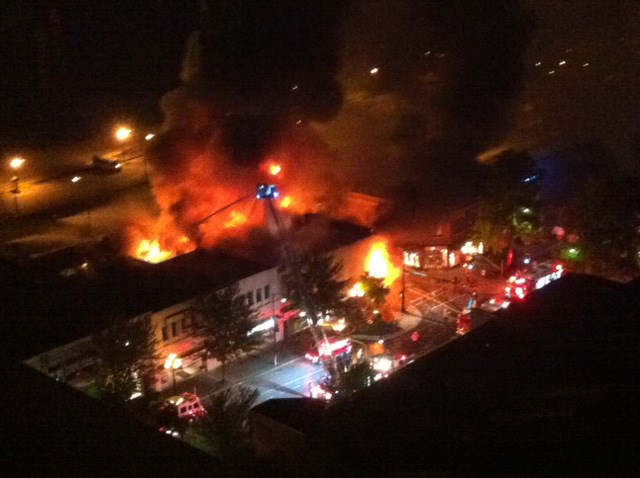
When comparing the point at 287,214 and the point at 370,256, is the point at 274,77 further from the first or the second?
the point at 370,256

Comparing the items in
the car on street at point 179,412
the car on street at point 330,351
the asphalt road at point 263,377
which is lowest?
the car on street at point 179,412

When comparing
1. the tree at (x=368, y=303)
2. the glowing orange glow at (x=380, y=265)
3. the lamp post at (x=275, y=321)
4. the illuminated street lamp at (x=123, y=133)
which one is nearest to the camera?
the lamp post at (x=275, y=321)

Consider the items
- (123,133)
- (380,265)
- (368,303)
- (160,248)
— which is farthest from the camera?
(123,133)

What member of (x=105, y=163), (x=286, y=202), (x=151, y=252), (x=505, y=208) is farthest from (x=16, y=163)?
(x=505, y=208)

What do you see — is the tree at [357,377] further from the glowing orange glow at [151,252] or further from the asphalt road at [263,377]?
the glowing orange glow at [151,252]

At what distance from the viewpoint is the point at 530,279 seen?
1034 cm

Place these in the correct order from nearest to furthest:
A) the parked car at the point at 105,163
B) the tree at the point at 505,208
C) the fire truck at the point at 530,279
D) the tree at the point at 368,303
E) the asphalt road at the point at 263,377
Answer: the asphalt road at the point at 263,377 → the tree at the point at 368,303 → the fire truck at the point at 530,279 → the tree at the point at 505,208 → the parked car at the point at 105,163

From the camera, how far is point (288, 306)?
935 centimetres

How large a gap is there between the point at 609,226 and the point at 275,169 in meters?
5.37

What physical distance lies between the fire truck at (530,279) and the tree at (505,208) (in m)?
1.10

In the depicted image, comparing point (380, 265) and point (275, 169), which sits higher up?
point (275, 169)

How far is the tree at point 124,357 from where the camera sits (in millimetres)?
7086


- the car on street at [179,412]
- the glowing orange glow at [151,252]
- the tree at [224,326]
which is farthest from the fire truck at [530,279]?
the glowing orange glow at [151,252]

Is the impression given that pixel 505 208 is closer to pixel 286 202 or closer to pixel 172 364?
pixel 286 202
